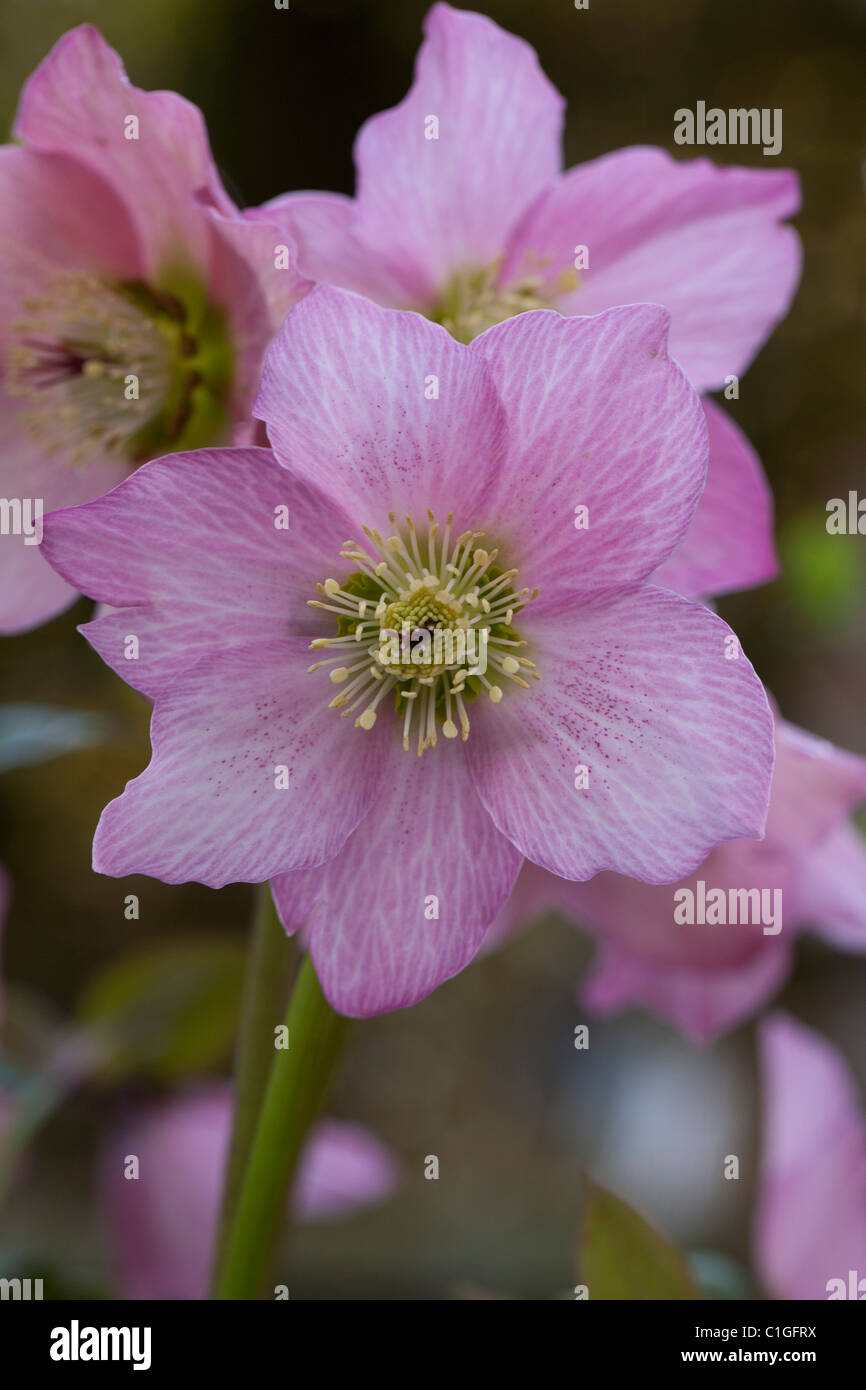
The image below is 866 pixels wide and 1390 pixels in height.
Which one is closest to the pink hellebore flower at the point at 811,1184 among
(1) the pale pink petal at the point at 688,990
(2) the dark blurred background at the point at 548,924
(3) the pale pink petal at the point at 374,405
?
(1) the pale pink petal at the point at 688,990

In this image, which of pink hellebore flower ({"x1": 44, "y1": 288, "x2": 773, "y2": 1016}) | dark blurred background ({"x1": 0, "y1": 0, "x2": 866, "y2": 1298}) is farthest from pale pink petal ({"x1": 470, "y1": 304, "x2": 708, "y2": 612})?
dark blurred background ({"x1": 0, "y1": 0, "x2": 866, "y2": 1298})

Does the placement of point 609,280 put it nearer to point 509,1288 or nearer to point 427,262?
point 427,262

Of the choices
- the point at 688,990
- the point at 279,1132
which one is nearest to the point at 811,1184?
the point at 688,990

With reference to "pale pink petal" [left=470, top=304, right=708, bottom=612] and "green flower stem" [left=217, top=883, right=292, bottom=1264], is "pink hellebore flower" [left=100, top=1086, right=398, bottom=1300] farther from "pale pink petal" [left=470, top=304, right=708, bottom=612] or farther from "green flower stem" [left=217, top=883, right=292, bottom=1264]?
"pale pink petal" [left=470, top=304, right=708, bottom=612]

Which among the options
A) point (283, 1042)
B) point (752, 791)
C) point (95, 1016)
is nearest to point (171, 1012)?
point (95, 1016)

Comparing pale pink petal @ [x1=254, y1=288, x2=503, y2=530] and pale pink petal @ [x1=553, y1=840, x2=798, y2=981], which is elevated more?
pale pink petal @ [x1=254, y1=288, x2=503, y2=530]
